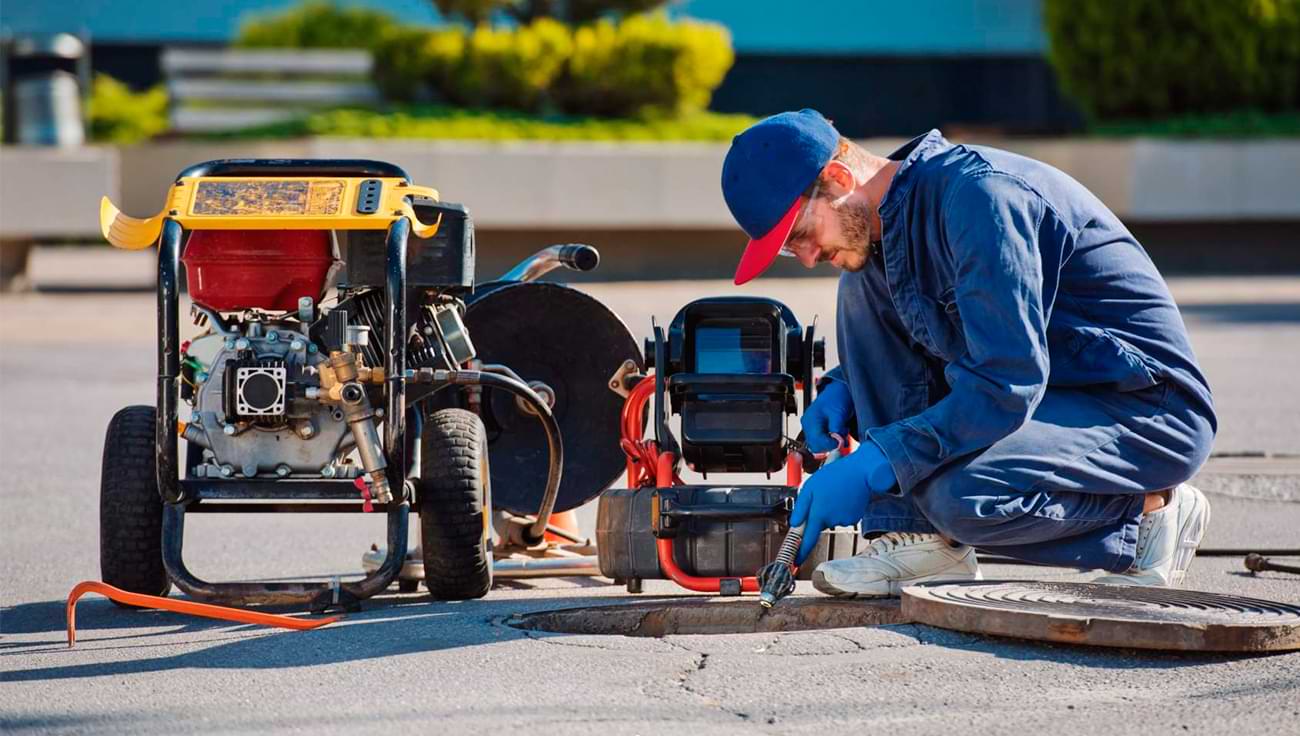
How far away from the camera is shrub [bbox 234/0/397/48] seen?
19359 millimetres

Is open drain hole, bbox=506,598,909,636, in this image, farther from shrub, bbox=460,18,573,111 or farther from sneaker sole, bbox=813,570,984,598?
shrub, bbox=460,18,573,111

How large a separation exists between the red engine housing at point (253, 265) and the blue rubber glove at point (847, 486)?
1512mm

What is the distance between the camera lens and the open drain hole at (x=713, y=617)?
458 cm

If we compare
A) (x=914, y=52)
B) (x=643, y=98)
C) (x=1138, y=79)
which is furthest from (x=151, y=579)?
(x=914, y=52)

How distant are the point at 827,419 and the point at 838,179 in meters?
0.85

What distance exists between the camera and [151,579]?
16.0ft

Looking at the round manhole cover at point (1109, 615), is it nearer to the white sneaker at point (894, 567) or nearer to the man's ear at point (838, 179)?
the white sneaker at point (894, 567)

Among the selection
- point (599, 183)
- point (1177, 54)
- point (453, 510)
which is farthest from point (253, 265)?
point (1177, 54)

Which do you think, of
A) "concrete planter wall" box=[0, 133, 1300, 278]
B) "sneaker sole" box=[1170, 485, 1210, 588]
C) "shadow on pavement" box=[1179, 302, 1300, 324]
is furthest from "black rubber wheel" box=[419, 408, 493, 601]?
"concrete planter wall" box=[0, 133, 1300, 278]

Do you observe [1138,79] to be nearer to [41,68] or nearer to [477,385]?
[41,68]

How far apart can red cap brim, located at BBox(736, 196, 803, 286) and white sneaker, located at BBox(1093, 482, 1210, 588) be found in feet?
3.95

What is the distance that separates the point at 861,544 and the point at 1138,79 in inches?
614

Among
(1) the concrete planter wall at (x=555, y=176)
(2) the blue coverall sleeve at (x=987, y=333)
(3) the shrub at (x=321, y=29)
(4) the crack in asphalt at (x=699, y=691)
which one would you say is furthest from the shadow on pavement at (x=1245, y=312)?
(4) the crack in asphalt at (x=699, y=691)

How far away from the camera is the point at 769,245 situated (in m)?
4.27
